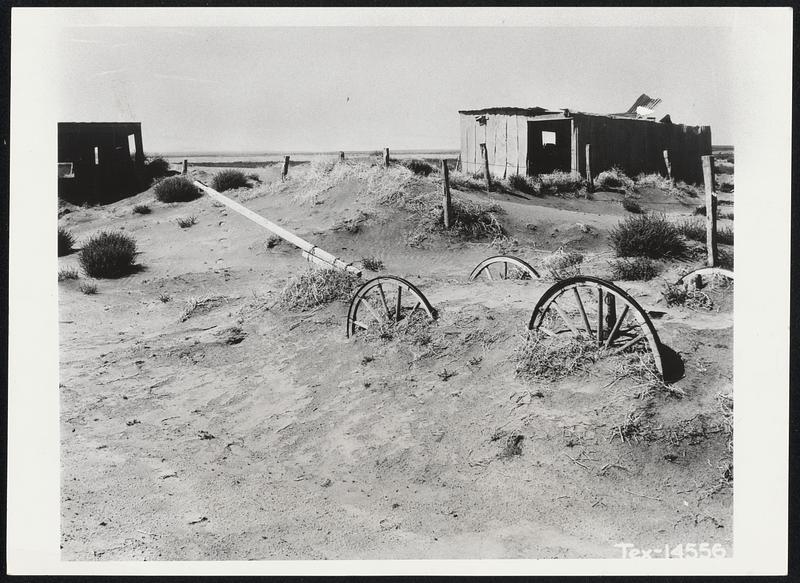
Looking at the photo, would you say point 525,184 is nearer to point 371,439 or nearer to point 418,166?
point 418,166

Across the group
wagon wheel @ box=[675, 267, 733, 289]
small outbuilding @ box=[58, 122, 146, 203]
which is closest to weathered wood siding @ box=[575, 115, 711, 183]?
wagon wheel @ box=[675, 267, 733, 289]

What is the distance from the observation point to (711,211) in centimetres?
747

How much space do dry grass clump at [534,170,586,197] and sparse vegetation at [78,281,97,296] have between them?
33.3 ft

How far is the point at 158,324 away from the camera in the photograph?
846 centimetres

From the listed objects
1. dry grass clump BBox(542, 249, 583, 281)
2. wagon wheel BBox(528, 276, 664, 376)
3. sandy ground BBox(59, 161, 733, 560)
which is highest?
dry grass clump BBox(542, 249, 583, 281)

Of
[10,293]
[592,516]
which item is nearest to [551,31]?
[592,516]

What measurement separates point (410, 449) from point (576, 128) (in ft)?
41.2

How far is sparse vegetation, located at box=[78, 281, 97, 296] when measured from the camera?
8.73 metres

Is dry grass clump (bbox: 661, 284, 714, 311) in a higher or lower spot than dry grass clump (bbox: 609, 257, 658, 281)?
lower

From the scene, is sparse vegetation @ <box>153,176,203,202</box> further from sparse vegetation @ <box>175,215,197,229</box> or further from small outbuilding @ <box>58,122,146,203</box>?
sparse vegetation @ <box>175,215,197,229</box>

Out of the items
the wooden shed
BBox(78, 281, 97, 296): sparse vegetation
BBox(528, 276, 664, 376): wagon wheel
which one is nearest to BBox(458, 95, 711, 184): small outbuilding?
the wooden shed

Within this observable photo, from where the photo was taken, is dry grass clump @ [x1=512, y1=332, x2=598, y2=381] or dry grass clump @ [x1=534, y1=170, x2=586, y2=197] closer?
dry grass clump @ [x1=512, y1=332, x2=598, y2=381]

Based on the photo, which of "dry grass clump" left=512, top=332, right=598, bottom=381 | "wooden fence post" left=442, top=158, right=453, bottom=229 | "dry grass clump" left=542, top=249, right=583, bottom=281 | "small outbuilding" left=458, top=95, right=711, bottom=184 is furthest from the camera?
"small outbuilding" left=458, top=95, right=711, bottom=184

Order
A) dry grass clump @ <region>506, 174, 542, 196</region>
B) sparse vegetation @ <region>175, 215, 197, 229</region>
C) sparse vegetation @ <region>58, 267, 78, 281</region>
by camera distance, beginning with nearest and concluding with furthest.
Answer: sparse vegetation @ <region>58, 267, 78, 281</region> < sparse vegetation @ <region>175, 215, 197, 229</region> < dry grass clump @ <region>506, 174, 542, 196</region>
